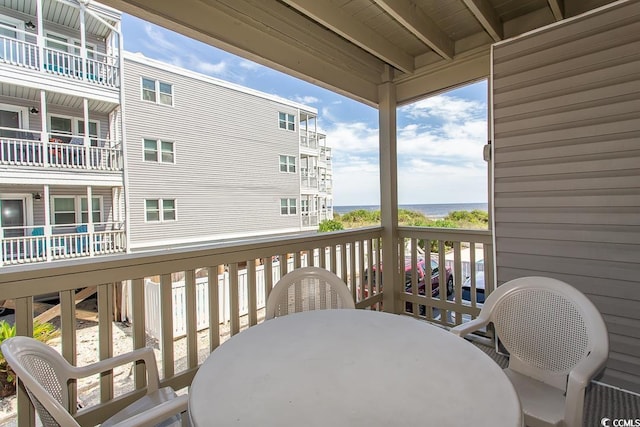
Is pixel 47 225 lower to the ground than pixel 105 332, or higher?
higher

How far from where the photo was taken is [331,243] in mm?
2666

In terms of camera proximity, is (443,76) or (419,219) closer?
(443,76)

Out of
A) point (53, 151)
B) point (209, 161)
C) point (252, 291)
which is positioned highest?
point (209, 161)

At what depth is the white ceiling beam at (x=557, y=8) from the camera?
1985 millimetres

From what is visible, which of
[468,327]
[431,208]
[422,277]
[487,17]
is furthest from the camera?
[431,208]

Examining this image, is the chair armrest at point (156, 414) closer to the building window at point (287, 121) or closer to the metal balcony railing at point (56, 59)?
the metal balcony railing at point (56, 59)

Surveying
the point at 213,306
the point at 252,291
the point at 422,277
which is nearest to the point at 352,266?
the point at 422,277

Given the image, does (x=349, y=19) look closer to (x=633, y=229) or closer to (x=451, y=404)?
(x=633, y=229)

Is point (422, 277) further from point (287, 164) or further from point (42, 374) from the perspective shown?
point (42, 374)

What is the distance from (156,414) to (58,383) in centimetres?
54

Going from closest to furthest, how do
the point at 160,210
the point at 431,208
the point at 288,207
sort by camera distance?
the point at 160,210 → the point at 431,208 → the point at 288,207

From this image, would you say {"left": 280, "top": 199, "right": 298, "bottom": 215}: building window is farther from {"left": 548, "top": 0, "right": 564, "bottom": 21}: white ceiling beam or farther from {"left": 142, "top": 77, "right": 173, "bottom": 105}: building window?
{"left": 548, "top": 0, "right": 564, "bottom": 21}: white ceiling beam

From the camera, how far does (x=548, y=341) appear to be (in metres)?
1.37

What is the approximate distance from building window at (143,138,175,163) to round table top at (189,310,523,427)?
2.27 meters
